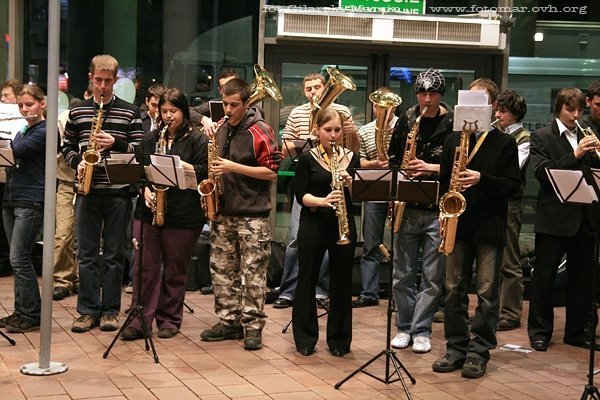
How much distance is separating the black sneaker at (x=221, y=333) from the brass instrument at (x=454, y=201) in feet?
6.16

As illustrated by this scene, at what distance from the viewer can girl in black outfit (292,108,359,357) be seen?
22.1 ft

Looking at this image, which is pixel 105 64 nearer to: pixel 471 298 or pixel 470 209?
pixel 470 209

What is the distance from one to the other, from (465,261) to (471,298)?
3.07 m

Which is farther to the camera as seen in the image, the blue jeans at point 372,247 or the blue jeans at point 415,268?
the blue jeans at point 372,247

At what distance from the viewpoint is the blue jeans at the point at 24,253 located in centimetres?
723

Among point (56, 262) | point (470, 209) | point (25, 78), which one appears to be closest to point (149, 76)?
point (25, 78)

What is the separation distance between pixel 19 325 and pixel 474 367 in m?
3.48

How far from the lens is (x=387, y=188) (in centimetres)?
612

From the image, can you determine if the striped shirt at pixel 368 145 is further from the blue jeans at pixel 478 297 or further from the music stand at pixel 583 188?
the music stand at pixel 583 188

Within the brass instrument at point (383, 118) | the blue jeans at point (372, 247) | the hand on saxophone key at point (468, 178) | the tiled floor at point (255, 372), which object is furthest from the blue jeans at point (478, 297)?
the blue jeans at point (372, 247)

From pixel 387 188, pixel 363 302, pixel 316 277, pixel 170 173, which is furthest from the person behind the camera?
pixel 363 302

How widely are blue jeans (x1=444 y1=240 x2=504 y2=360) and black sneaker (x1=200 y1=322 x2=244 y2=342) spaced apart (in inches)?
65.6

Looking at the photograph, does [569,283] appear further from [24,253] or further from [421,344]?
[24,253]

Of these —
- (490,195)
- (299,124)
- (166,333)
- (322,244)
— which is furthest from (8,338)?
(490,195)
